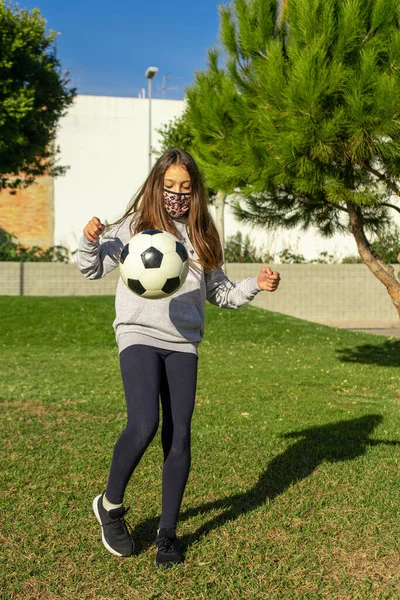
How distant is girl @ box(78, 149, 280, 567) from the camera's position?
11.1 feet

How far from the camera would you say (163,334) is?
3.43m

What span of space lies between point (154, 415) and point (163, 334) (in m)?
0.38

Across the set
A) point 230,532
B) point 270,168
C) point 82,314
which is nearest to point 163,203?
point 230,532

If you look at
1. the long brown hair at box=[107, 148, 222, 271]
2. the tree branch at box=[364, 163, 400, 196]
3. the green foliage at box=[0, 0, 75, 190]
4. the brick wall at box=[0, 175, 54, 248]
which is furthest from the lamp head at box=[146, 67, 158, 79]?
the long brown hair at box=[107, 148, 222, 271]

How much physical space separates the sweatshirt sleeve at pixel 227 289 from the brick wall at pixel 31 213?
93.5 ft

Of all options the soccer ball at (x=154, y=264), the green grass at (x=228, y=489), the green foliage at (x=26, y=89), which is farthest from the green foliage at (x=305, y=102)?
the green foliage at (x=26, y=89)

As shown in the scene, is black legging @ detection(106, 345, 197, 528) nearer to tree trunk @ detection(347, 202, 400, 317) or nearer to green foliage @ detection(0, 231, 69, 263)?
tree trunk @ detection(347, 202, 400, 317)

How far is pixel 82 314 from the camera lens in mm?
16953

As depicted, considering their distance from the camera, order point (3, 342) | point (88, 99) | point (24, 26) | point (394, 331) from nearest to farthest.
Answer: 1. point (3, 342)
2. point (394, 331)
3. point (24, 26)
4. point (88, 99)

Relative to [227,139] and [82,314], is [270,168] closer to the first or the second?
[227,139]

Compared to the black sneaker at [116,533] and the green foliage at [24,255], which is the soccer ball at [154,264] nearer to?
the black sneaker at [116,533]

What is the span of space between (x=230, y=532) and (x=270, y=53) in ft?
19.0

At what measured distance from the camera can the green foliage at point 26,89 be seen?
Answer: 19.1 metres

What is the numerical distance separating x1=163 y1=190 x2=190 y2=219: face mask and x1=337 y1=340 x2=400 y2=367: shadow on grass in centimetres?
923
